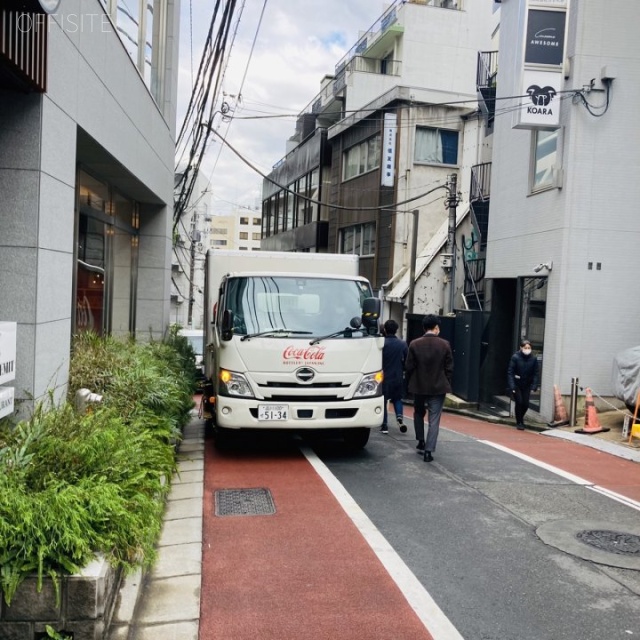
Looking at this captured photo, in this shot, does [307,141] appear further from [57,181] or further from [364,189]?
[57,181]

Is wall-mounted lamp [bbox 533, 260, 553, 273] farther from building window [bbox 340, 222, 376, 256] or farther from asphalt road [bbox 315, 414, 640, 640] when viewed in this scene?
building window [bbox 340, 222, 376, 256]

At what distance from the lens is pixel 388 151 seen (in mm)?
26688

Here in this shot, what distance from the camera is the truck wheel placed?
927 centimetres

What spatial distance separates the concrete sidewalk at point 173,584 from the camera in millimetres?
4098

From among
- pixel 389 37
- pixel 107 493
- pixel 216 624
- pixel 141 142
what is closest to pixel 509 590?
pixel 216 624

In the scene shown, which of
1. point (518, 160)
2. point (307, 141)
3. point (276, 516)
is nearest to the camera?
point (276, 516)

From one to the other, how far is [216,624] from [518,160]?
560 inches

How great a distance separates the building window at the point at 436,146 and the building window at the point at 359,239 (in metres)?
3.58

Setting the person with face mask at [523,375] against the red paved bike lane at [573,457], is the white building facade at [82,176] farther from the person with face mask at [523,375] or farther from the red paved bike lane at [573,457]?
the person with face mask at [523,375]

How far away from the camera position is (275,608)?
442 cm

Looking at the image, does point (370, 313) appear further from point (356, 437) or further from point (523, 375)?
point (523, 375)

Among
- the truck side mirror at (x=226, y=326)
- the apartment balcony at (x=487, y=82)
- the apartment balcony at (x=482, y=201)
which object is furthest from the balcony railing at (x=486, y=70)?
the truck side mirror at (x=226, y=326)

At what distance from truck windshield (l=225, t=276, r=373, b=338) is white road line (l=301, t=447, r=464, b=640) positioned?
218cm

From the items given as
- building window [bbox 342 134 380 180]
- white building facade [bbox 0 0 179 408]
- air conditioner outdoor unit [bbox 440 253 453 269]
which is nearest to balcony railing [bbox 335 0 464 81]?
building window [bbox 342 134 380 180]
